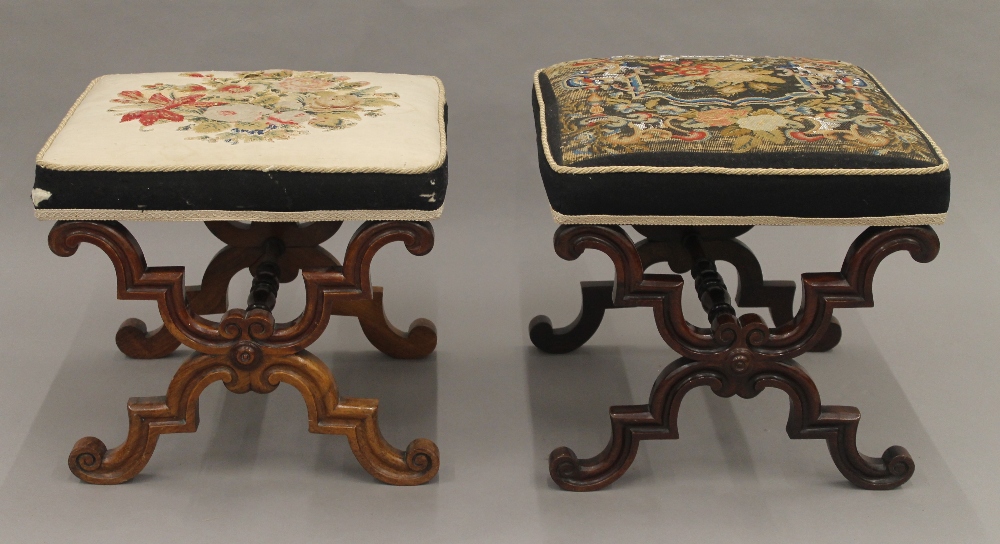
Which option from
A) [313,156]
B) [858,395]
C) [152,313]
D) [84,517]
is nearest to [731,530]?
[858,395]

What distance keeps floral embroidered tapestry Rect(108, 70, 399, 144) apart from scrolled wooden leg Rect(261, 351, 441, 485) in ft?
1.11

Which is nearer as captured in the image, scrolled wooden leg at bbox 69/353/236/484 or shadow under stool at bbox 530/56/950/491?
shadow under stool at bbox 530/56/950/491

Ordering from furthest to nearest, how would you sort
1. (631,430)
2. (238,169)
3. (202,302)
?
(202,302), (631,430), (238,169)

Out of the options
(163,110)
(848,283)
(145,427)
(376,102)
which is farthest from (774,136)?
(145,427)

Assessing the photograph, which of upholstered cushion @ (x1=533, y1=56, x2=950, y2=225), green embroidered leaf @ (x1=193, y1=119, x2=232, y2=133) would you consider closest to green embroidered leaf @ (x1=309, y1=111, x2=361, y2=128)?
green embroidered leaf @ (x1=193, y1=119, x2=232, y2=133)

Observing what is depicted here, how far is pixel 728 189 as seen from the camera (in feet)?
5.47

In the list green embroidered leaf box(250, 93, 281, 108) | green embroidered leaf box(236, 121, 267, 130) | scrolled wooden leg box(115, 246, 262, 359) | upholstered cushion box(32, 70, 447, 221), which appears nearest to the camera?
upholstered cushion box(32, 70, 447, 221)

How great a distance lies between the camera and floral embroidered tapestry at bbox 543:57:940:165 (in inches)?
67.0

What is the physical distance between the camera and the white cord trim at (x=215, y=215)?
167 centimetres

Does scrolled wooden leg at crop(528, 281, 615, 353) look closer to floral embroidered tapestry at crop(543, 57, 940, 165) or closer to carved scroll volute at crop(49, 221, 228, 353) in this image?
floral embroidered tapestry at crop(543, 57, 940, 165)

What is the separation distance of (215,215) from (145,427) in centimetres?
39

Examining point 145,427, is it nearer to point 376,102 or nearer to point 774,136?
point 376,102

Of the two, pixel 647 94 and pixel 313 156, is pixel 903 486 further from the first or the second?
pixel 313 156

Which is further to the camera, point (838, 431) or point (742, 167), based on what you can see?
point (838, 431)
